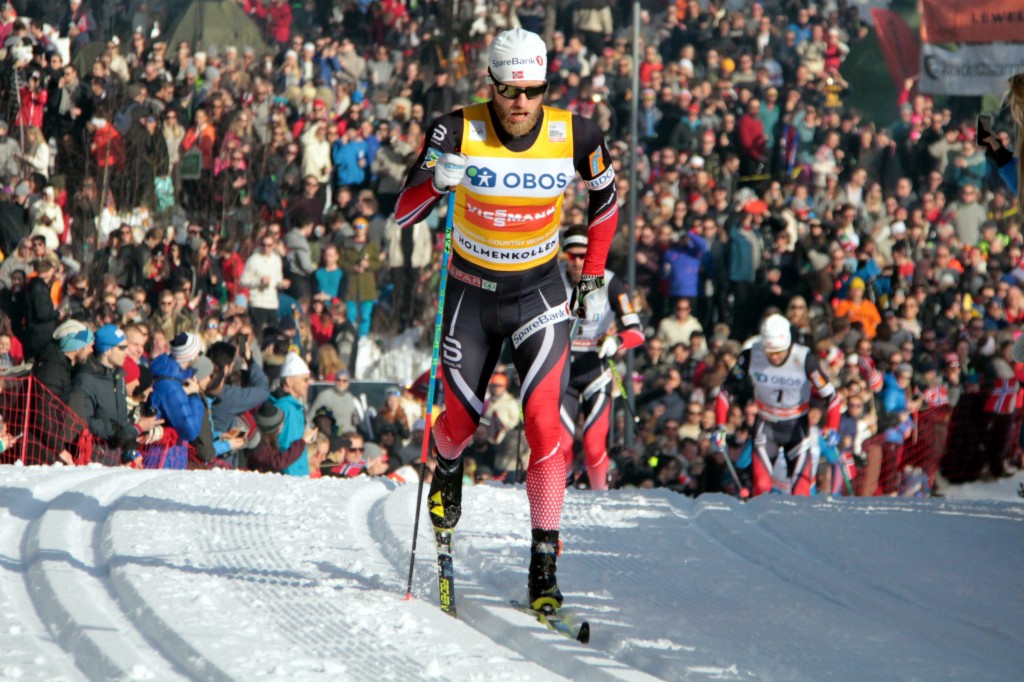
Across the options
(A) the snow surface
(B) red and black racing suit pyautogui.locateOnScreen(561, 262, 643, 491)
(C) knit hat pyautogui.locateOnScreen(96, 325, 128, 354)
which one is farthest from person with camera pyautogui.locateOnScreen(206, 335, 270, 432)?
→ (B) red and black racing suit pyautogui.locateOnScreen(561, 262, 643, 491)

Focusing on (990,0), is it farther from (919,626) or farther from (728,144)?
(919,626)

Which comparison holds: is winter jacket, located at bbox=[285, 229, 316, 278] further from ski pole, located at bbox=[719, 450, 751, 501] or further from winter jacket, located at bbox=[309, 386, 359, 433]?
ski pole, located at bbox=[719, 450, 751, 501]

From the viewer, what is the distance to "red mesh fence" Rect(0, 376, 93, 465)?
10.0 meters

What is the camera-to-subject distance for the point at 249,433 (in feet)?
35.0

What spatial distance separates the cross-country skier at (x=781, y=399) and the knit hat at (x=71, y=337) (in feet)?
15.8

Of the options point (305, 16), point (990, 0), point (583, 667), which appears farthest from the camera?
point (305, 16)

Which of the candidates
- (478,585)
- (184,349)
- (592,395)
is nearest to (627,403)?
(592,395)

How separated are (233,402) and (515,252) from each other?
5.21m

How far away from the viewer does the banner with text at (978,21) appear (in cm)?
1614

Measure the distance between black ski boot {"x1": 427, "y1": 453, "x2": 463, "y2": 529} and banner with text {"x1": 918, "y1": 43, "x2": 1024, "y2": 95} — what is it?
39.7ft

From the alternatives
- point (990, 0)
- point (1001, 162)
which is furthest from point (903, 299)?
point (1001, 162)

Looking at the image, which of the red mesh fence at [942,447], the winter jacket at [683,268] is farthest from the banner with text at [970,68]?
the red mesh fence at [942,447]

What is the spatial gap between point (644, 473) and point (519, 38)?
7.04 metres

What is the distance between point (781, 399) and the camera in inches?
436
